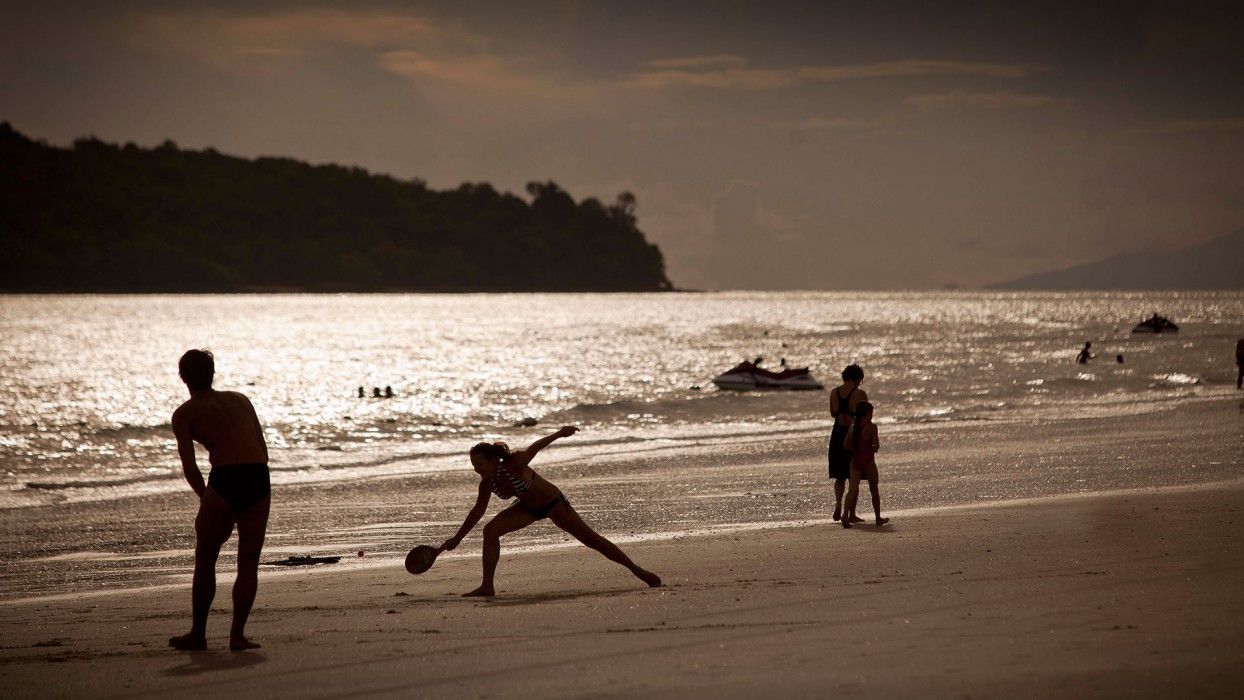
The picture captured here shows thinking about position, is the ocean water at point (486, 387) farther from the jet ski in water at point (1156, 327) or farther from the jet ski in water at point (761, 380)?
the jet ski in water at point (1156, 327)

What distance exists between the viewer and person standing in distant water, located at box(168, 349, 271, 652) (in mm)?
7629

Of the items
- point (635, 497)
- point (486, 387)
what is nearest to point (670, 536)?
point (635, 497)

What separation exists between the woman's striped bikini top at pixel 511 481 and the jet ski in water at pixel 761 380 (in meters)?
44.0

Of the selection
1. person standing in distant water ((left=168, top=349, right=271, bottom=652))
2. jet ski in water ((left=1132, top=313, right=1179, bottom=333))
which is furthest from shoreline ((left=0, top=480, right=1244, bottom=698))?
jet ski in water ((left=1132, top=313, right=1179, bottom=333))

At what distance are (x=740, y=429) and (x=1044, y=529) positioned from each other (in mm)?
20785

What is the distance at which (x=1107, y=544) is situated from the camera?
11.0 metres

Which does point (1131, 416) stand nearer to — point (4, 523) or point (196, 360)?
point (4, 523)

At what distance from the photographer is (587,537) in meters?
9.82

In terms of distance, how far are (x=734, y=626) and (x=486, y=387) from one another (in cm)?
4851

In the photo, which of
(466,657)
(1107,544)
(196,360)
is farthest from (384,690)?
(1107,544)

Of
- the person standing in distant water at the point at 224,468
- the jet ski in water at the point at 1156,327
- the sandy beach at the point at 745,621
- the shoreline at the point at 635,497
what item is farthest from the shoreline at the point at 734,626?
the jet ski in water at the point at 1156,327

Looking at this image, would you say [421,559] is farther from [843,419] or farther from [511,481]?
[843,419]

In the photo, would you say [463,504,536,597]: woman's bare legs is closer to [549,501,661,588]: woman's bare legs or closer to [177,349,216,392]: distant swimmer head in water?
[549,501,661,588]: woman's bare legs

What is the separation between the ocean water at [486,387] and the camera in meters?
28.5
